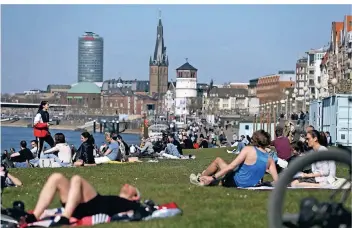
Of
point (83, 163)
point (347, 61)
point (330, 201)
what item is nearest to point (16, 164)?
point (83, 163)

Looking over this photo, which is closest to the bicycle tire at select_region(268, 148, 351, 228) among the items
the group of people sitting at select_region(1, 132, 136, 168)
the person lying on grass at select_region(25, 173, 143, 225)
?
the person lying on grass at select_region(25, 173, 143, 225)

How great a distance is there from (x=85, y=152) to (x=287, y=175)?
15.9 m

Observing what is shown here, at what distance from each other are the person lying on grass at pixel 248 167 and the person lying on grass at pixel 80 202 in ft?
10.6

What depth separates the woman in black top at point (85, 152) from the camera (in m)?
21.2

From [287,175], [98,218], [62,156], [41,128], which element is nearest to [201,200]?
[98,218]

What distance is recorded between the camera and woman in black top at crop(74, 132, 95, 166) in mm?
21172

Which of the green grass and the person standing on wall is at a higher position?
the person standing on wall

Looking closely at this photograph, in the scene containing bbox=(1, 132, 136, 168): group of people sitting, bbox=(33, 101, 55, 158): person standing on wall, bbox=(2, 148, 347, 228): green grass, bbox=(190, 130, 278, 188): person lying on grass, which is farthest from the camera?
bbox=(33, 101, 55, 158): person standing on wall

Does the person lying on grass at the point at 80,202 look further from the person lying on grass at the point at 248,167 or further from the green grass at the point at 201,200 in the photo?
the person lying on grass at the point at 248,167

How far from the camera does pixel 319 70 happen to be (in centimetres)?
15212

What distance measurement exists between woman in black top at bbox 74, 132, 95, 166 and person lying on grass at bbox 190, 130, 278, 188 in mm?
8741

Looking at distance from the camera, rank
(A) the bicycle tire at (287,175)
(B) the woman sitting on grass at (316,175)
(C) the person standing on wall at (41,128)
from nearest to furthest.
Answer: (A) the bicycle tire at (287,175), (B) the woman sitting on grass at (316,175), (C) the person standing on wall at (41,128)

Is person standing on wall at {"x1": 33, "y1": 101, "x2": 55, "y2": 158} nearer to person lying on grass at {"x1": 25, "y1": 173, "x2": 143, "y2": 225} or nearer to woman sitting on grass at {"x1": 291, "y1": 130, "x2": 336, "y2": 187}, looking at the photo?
woman sitting on grass at {"x1": 291, "y1": 130, "x2": 336, "y2": 187}

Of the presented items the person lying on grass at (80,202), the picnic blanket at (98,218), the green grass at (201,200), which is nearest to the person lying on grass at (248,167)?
the green grass at (201,200)
